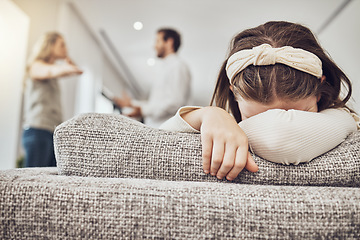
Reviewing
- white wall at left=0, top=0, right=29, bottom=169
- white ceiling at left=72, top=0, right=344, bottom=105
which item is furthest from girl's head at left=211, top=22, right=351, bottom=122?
white ceiling at left=72, top=0, right=344, bottom=105

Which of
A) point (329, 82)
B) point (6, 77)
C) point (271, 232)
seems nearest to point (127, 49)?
point (6, 77)

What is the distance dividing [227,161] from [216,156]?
2cm

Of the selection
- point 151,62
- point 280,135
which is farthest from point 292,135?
point 151,62

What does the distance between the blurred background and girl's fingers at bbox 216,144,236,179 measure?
8.28ft

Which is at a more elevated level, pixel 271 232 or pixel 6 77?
pixel 271 232

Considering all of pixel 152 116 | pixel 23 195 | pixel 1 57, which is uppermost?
pixel 23 195

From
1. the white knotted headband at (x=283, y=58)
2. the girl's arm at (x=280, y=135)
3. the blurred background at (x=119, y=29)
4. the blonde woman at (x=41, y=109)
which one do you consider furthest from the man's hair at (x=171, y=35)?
the girl's arm at (x=280, y=135)

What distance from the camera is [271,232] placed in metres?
0.39

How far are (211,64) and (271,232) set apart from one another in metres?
5.92

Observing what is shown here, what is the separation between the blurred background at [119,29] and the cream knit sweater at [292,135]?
2.53 m

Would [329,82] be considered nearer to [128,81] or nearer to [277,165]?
[277,165]

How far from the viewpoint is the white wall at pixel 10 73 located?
252cm

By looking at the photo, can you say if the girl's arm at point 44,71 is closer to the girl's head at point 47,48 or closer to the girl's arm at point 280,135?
the girl's head at point 47,48

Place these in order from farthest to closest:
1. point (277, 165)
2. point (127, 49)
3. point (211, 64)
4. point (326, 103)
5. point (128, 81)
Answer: point (128, 81) → point (211, 64) → point (127, 49) → point (326, 103) → point (277, 165)
